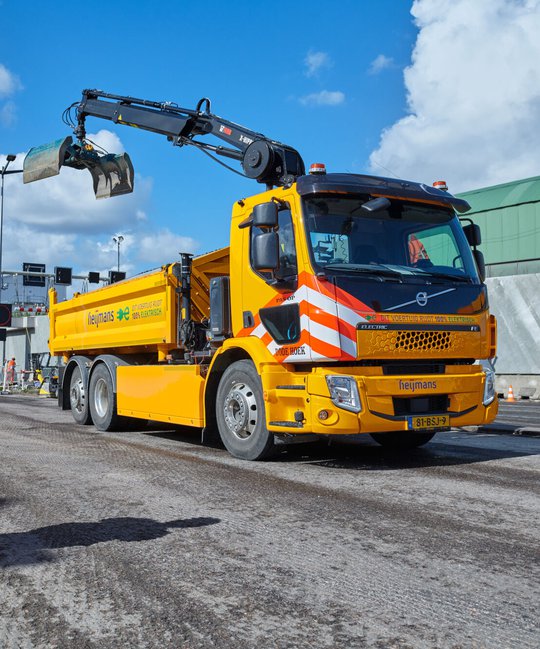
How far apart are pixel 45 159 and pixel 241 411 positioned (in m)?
7.21

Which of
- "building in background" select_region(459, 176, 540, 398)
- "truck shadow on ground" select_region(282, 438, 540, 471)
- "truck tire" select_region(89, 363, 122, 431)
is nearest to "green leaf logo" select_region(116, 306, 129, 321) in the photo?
"truck tire" select_region(89, 363, 122, 431)

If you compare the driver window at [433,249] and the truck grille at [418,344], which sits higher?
the driver window at [433,249]

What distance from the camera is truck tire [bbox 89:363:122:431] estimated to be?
10805mm

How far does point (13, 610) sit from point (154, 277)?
23.0 feet

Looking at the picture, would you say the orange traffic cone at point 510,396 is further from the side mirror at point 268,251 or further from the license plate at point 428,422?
the side mirror at point 268,251

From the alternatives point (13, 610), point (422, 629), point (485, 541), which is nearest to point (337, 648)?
point (422, 629)

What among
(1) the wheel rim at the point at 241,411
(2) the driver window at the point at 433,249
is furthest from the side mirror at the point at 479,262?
(1) the wheel rim at the point at 241,411

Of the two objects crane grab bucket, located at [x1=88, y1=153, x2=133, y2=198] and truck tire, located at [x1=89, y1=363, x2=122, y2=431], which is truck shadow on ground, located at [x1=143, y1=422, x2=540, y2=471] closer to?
truck tire, located at [x1=89, y1=363, x2=122, y2=431]

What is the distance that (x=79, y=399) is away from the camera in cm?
1207

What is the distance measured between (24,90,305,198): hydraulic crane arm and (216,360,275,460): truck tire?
10.3 feet

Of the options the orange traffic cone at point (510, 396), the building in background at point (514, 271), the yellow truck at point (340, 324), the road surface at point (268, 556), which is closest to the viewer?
the road surface at point (268, 556)

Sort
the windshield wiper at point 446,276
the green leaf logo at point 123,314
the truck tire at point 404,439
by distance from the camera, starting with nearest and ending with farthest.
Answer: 1. the windshield wiper at point 446,276
2. the truck tire at point 404,439
3. the green leaf logo at point 123,314

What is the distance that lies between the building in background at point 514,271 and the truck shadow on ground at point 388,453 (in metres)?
12.3

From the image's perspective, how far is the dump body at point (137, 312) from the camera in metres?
9.16
